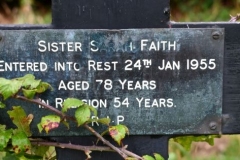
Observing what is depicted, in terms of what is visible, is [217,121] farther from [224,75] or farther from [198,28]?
[198,28]

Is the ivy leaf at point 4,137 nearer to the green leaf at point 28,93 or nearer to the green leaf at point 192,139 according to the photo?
the green leaf at point 28,93

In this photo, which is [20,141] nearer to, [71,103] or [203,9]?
[71,103]

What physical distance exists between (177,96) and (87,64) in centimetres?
24

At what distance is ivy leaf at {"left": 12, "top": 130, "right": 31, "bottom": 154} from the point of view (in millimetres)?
1479

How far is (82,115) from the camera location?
144cm

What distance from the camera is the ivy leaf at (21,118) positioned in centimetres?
149

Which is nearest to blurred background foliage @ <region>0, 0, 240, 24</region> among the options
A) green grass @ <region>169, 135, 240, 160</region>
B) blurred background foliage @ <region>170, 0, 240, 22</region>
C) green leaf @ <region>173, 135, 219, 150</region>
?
blurred background foliage @ <region>170, 0, 240, 22</region>

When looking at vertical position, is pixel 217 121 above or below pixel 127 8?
below

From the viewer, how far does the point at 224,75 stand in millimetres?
1539

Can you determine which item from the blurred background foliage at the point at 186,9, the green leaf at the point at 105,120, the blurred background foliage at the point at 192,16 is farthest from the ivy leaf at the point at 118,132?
the blurred background foliage at the point at 186,9

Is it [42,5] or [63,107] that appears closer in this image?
[63,107]

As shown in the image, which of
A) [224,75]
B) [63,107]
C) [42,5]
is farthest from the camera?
[42,5]

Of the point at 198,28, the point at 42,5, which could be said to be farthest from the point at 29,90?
the point at 42,5

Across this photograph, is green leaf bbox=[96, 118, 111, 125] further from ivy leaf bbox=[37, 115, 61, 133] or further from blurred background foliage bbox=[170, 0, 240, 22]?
blurred background foliage bbox=[170, 0, 240, 22]
